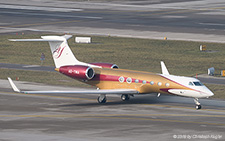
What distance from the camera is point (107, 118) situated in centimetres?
4272

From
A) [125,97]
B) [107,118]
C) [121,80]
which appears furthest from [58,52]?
[107,118]

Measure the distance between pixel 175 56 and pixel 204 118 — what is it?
31731mm

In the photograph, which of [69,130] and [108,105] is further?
[108,105]

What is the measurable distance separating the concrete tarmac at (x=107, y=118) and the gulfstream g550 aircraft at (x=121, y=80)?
1284mm

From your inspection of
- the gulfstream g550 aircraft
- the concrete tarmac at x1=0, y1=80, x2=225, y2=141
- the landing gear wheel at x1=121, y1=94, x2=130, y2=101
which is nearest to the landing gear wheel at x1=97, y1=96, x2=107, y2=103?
the gulfstream g550 aircraft

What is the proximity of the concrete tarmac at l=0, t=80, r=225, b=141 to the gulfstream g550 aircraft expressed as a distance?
4.21ft

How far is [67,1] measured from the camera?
5364 inches

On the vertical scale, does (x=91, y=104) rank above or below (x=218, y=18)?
below

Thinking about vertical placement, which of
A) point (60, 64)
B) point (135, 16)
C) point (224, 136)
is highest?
point (135, 16)

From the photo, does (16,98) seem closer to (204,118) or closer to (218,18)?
(204,118)

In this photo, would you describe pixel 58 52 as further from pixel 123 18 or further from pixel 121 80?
pixel 123 18

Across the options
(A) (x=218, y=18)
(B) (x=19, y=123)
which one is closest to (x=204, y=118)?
(B) (x=19, y=123)

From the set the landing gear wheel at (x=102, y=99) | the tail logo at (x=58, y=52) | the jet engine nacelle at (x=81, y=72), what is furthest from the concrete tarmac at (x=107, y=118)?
the tail logo at (x=58, y=52)

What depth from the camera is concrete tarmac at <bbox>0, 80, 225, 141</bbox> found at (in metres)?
36.9
